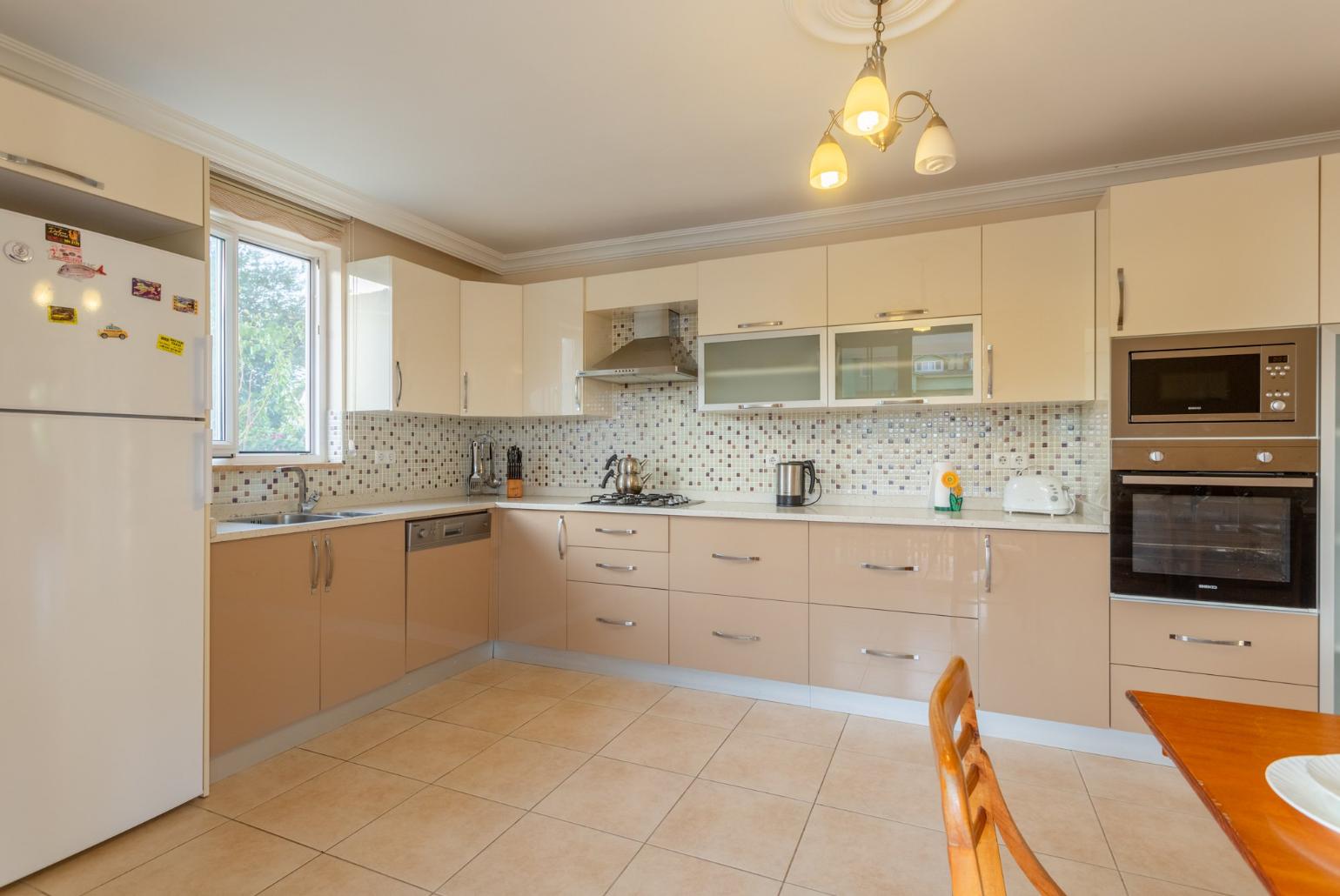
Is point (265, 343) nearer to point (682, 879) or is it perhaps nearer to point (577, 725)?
point (577, 725)

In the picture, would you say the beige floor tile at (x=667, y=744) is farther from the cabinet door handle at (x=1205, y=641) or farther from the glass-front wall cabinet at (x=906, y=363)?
the cabinet door handle at (x=1205, y=641)

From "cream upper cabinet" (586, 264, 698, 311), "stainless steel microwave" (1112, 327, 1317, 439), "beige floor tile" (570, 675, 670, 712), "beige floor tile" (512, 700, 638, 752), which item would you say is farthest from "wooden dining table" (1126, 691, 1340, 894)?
"cream upper cabinet" (586, 264, 698, 311)

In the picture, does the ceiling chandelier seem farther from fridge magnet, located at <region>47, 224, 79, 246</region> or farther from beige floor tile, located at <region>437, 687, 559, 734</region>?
beige floor tile, located at <region>437, 687, 559, 734</region>

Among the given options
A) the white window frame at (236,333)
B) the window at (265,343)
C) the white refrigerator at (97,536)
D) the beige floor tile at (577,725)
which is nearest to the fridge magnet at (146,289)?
the white refrigerator at (97,536)

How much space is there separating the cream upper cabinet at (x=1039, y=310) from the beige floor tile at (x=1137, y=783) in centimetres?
140

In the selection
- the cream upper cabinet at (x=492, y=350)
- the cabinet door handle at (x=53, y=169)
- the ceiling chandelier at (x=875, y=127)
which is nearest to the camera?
the ceiling chandelier at (x=875, y=127)

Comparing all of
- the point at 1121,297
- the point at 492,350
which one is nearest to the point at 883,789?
the point at 1121,297

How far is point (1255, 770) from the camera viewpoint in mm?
910

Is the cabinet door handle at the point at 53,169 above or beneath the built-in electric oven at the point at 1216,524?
above

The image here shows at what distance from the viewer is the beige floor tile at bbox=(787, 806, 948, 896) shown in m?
1.76

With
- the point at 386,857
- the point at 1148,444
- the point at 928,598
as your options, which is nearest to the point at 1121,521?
the point at 1148,444

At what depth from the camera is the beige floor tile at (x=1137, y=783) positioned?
2174 mm

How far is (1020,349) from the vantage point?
2793 millimetres

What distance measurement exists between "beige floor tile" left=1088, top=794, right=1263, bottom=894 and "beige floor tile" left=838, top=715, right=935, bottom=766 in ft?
1.72
